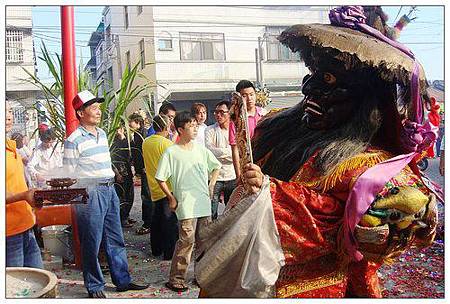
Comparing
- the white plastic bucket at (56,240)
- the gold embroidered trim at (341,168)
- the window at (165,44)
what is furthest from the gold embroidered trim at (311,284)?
the window at (165,44)

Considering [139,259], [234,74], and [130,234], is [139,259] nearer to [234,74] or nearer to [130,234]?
[130,234]

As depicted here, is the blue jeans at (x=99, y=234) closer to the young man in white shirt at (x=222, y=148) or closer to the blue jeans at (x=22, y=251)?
the blue jeans at (x=22, y=251)

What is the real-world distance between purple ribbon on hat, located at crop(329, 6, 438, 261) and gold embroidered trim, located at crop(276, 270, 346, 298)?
183 mm

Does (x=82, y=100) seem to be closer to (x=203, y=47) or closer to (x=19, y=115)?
(x=19, y=115)

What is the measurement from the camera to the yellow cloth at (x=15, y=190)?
216 cm

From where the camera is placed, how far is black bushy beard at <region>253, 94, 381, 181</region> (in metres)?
1.92

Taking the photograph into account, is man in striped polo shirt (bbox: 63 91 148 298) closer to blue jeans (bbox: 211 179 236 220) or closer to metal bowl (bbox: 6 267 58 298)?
metal bowl (bbox: 6 267 58 298)

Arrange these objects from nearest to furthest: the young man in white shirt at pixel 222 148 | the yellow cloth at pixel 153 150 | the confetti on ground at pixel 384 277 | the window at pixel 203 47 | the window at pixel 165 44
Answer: the confetti on ground at pixel 384 277 < the yellow cloth at pixel 153 150 < the young man in white shirt at pixel 222 148 < the window at pixel 165 44 < the window at pixel 203 47

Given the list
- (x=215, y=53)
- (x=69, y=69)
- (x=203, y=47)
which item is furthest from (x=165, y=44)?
(x=69, y=69)

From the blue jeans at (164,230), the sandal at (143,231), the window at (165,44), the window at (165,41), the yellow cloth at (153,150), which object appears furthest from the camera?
the window at (165,44)

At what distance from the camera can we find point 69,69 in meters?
3.03

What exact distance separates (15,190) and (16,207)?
86mm

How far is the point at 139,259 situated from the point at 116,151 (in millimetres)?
830

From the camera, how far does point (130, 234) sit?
15.2ft
